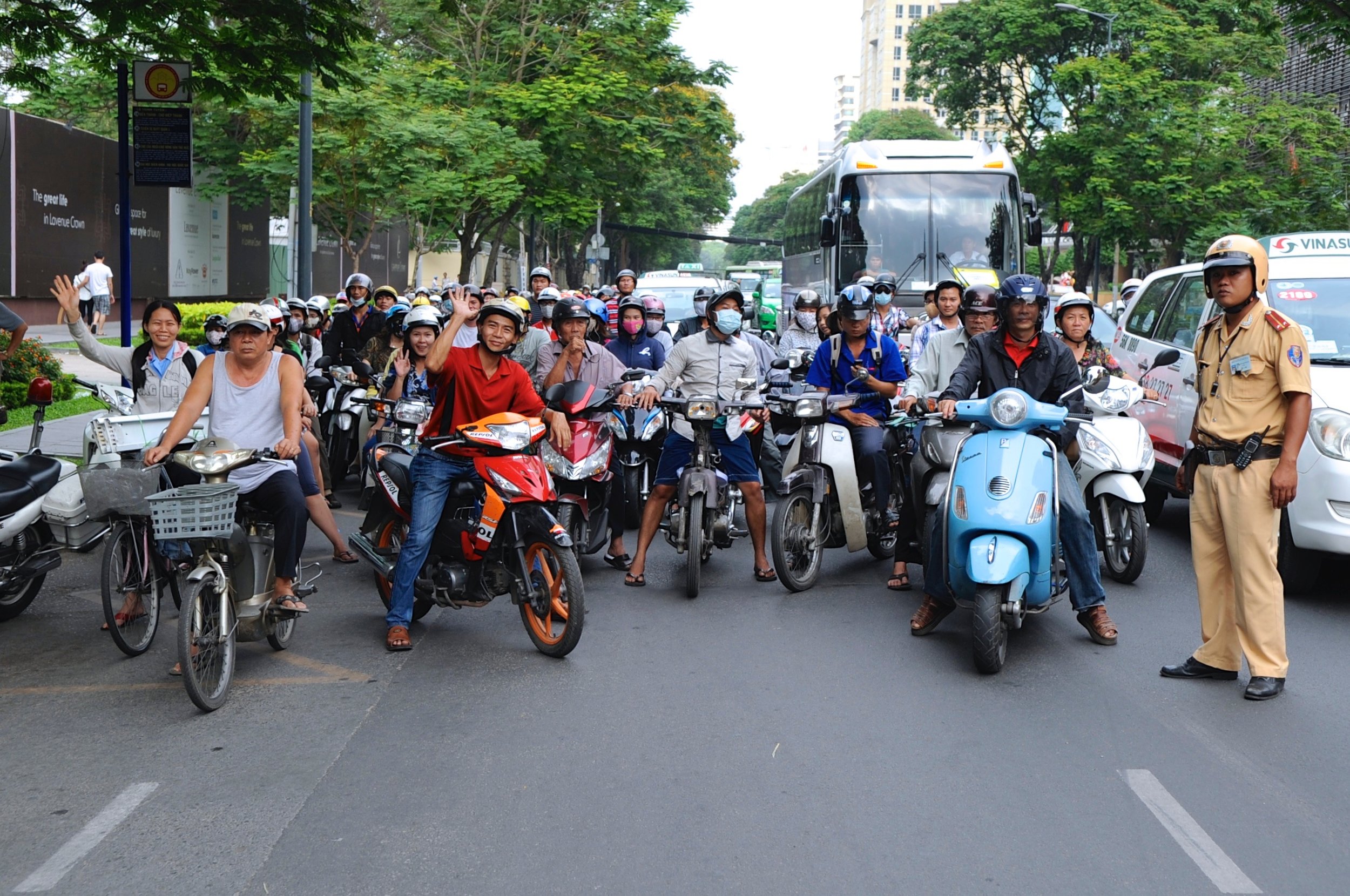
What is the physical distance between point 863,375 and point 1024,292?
156 centimetres

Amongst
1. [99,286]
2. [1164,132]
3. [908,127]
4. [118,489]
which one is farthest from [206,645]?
[908,127]

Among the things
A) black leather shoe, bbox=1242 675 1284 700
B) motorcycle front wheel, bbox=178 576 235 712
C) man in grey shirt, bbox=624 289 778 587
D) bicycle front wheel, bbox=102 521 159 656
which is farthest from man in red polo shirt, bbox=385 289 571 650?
black leather shoe, bbox=1242 675 1284 700

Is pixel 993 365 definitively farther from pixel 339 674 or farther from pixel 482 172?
pixel 482 172

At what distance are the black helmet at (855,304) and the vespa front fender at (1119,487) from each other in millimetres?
1724

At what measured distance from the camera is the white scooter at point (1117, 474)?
8.32 m

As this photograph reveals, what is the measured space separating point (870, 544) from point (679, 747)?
3.95 metres

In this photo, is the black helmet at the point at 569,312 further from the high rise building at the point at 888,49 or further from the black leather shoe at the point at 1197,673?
the high rise building at the point at 888,49

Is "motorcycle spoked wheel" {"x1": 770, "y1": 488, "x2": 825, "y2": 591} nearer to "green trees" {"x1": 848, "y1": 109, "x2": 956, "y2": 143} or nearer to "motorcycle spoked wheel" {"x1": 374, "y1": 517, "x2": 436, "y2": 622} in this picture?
"motorcycle spoked wheel" {"x1": 374, "y1": 517, "x2": 436, "y2": 622}

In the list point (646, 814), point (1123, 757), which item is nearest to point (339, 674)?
point (646, 814)

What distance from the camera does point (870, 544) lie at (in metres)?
8.97

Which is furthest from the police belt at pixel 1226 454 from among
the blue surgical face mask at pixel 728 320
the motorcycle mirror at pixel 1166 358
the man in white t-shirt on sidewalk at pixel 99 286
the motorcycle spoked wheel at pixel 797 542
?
the man in white t-shirt on sidewalk at pixel 99 286

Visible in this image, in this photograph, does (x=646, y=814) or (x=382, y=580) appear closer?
(x=646, y=814)

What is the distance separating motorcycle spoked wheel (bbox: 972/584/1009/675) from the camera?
623 centimetres

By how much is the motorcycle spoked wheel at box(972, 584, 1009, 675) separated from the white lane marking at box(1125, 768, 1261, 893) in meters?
1.25
